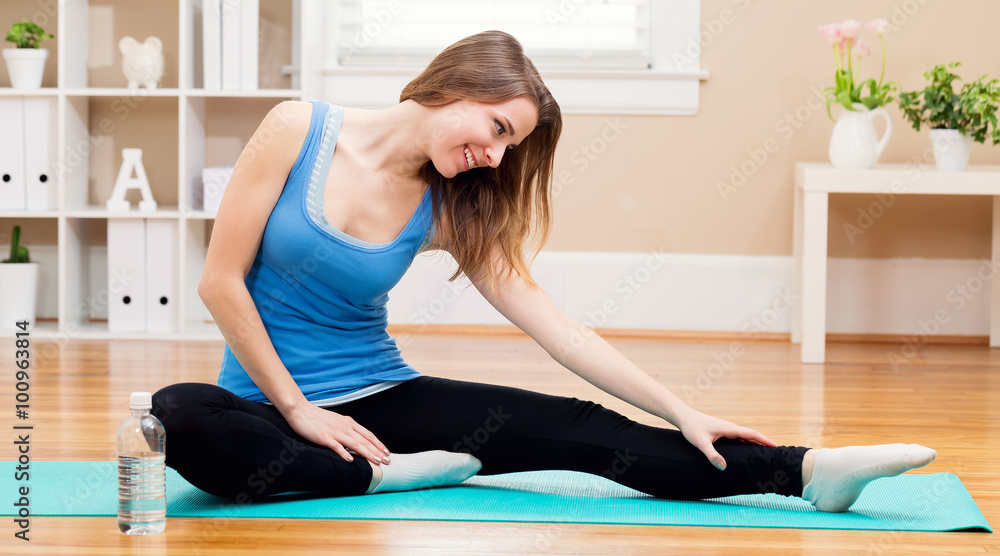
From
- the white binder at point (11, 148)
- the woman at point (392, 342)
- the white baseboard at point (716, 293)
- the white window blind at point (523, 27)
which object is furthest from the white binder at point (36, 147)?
the woman at point (392, 342)

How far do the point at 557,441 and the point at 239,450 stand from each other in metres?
0.45

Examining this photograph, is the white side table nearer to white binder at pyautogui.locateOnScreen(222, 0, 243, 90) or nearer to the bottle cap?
white binder at pyautogui.locateOnScreen(222, 0, 243, 90)

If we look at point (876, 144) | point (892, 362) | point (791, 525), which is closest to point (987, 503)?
point (791, 525)

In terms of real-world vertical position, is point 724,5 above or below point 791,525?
above

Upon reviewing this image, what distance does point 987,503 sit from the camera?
151 cm

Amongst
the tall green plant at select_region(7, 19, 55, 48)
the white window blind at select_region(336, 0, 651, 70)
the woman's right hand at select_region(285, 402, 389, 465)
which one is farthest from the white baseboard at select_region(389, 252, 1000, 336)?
the woman's right hand at select_region(285, 402, 389, 465)

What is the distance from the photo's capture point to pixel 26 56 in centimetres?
315

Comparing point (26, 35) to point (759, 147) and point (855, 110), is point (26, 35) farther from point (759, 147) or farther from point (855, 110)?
point (855, 110)

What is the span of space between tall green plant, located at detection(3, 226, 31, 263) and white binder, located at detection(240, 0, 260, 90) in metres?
0.85

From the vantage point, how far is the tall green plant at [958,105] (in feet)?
9.26

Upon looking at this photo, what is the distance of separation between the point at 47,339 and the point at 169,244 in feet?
1.50

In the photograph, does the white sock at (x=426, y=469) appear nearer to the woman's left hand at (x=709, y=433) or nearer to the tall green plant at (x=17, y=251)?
the woman's left hand at (x=709, y=433)

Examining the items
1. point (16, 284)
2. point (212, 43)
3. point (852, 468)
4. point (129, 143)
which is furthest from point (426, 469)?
point (129, 143)

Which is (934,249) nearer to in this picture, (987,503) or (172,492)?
(987,503)
